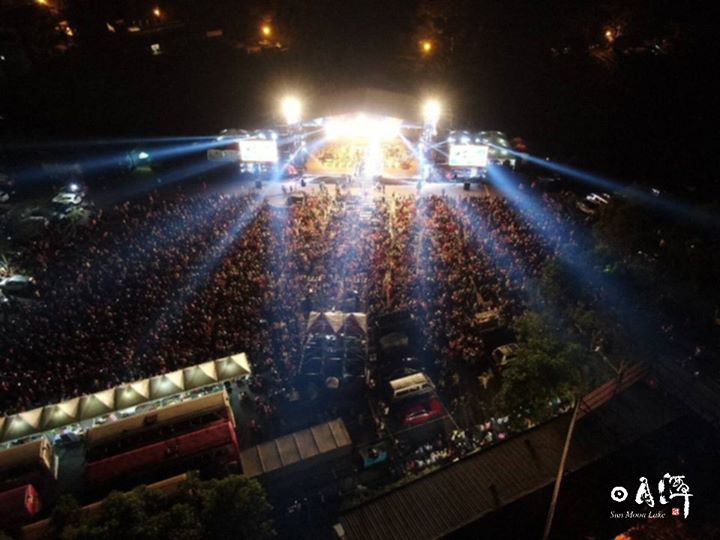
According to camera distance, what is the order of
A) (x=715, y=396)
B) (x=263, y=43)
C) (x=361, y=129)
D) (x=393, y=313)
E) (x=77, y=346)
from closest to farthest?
1. (x=715, y=396)
2. (x=77, y=346)
3. (x=393, y=313)
4. (x=361, y=129)
5. (x=263, y=43)

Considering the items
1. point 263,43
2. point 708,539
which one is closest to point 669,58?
point 708,539

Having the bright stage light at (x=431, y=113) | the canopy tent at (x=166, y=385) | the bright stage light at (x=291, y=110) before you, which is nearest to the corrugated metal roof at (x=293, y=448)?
the canopy tent at (x=166, y=385)

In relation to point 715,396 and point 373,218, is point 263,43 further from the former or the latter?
point 715,396

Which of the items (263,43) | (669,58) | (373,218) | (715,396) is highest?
(263,43)

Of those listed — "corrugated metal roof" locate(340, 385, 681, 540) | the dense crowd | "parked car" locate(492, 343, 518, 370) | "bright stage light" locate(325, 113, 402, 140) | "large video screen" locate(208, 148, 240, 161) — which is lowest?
"corrugated metal roof" locate(340, 385, 681, 540)

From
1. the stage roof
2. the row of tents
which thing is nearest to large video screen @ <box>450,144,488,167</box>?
the stage roof

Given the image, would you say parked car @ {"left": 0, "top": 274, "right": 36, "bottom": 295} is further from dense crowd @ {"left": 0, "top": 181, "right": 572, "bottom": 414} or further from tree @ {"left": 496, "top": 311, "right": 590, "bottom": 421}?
tree @ {"left": 496, "top": 311, "right": 590, "bottom": 421}

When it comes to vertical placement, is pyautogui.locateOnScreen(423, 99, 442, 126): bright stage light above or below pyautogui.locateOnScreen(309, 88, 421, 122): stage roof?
below
